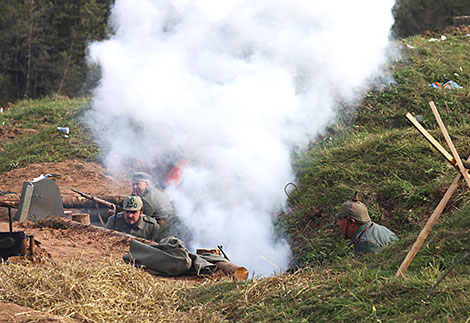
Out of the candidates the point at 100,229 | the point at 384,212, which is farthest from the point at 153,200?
the point at 384,212

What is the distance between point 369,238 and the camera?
5.46 m

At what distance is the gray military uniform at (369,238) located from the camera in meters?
5.41

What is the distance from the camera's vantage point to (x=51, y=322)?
382cm

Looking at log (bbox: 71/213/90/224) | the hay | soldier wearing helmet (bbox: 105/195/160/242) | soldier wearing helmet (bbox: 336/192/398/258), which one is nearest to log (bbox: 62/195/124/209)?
log (bbox: 71/213/90/224)

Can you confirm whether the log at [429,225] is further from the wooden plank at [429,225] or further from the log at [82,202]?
the log at [82,202]

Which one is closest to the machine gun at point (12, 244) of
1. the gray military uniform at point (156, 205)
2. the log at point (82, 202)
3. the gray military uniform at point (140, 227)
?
the gray military uniform at point (140, 227)

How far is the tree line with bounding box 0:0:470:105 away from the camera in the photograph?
25.1 meters

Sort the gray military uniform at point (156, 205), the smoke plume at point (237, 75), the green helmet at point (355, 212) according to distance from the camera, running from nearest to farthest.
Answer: the green helmet at point (355, 212) → the gray military uniform at point (156, 205) → the smoke plume at point (237, 75)

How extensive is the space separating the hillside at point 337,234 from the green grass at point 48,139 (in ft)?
0.15

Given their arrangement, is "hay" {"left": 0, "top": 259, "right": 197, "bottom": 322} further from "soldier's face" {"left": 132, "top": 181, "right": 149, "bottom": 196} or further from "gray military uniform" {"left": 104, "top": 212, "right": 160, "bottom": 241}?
"soldier's face" {"left": 132, "top": 181, "right": 149, "bottom": 196}

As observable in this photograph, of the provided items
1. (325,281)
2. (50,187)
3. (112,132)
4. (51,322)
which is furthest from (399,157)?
(112,132)

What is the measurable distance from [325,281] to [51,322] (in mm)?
1856

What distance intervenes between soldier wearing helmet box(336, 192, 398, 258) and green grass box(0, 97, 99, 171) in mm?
8011

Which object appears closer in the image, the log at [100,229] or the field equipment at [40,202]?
the log at [100,229]
